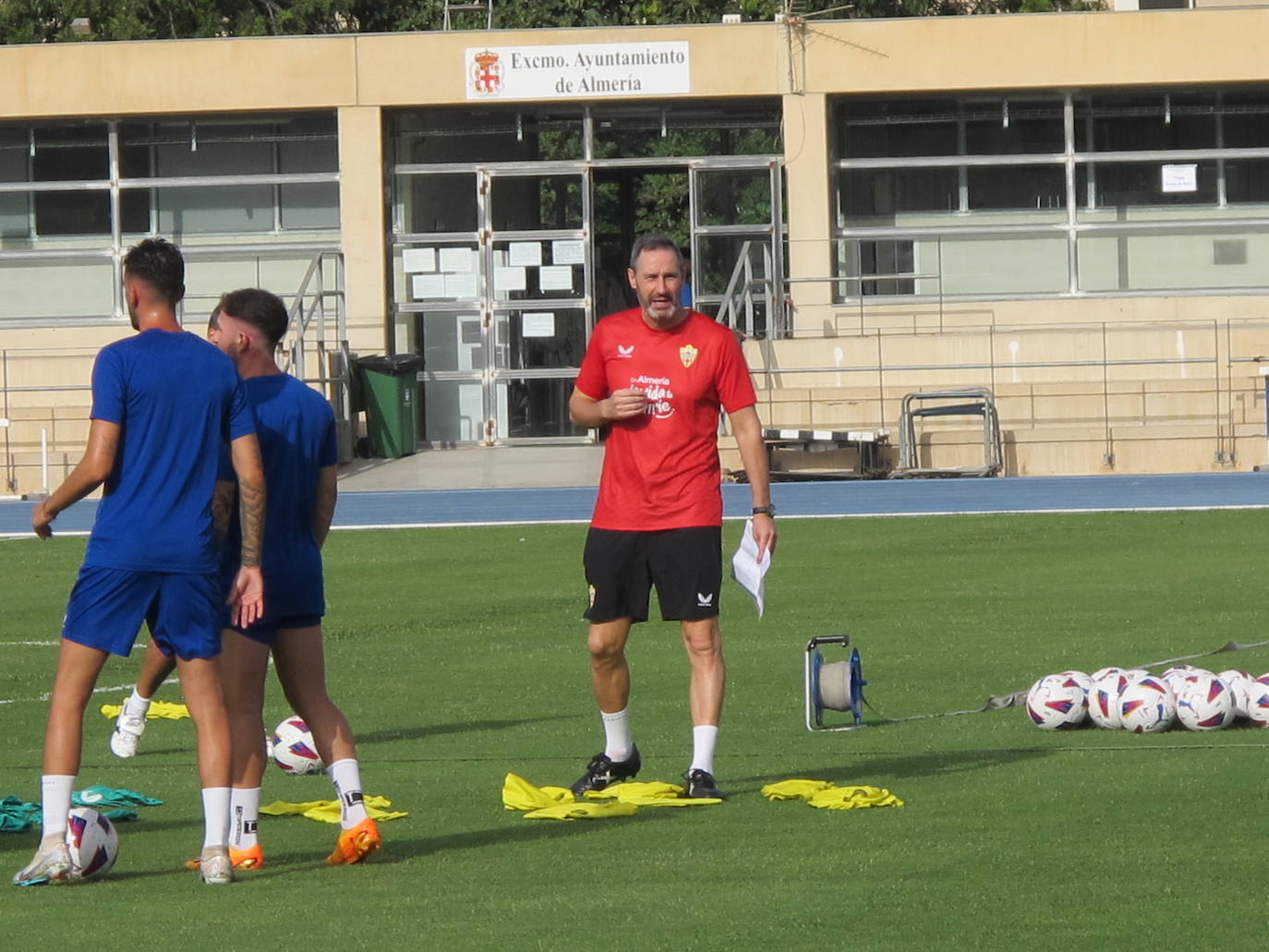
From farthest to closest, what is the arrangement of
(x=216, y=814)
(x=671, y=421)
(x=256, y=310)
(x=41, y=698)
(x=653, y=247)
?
(x=41, y=698) < (x=671, y=421) < (x=653, y=247) < (x=256, y=310) < (x=216, y=814)

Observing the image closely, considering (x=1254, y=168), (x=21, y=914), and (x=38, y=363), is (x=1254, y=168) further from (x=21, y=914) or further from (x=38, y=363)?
(x=21, y=914)

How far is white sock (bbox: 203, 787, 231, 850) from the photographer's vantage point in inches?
261

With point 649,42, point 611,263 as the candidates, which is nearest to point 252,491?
point 649,42

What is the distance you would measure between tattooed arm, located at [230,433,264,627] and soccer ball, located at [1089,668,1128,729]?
423 centimetres

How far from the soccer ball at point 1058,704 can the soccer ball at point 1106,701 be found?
0.15 ft

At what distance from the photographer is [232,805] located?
700cm

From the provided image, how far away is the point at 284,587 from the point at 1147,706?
13.2ft

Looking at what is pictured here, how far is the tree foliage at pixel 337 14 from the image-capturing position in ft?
137

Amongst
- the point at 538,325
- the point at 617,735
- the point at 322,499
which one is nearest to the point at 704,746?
the point at 617,735

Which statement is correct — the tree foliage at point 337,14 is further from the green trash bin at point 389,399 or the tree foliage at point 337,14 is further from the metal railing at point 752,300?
the green trash bin at point 389,399

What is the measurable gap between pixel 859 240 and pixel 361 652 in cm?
2011

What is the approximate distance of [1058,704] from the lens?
31.4 feet

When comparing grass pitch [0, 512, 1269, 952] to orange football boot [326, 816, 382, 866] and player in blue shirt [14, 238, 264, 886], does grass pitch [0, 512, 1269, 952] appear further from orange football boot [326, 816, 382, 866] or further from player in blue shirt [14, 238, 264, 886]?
player in blue shirt [14, 238, 264, 886]

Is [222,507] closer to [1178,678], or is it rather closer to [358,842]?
[358,842]
